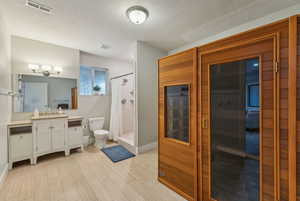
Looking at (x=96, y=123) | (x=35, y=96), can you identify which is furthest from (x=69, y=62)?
(x=96, y=123)

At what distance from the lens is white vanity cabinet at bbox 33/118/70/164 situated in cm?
262

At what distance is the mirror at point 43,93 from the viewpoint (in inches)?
114

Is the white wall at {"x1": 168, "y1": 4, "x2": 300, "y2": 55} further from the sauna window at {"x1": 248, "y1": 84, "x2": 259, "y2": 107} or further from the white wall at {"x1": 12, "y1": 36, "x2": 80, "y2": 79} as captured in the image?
the white wall at {"x1": 12, "y1": 36, "x2": 80, "y2": 79}

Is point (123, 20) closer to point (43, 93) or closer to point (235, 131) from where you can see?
point (235, 131)

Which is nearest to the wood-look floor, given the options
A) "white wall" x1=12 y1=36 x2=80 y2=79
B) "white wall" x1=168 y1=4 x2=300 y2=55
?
"white wall" x1=12 y1=36 x2=80 y2=79

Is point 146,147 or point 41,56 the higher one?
point 41,56

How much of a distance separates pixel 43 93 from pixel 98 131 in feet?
5.56

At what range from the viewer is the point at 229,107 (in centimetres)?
144

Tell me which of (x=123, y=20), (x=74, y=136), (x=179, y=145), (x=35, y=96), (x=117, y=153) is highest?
(x=123, y=20)

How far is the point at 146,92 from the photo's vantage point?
3338 millimetres

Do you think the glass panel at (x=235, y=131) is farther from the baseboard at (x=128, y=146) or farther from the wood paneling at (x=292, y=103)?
the baseboard at (x=128, y=146)

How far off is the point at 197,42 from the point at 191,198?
11.0 feet

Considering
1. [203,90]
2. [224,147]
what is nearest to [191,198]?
[224,147]

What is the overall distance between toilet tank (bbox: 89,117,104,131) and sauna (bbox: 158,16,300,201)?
250cm
